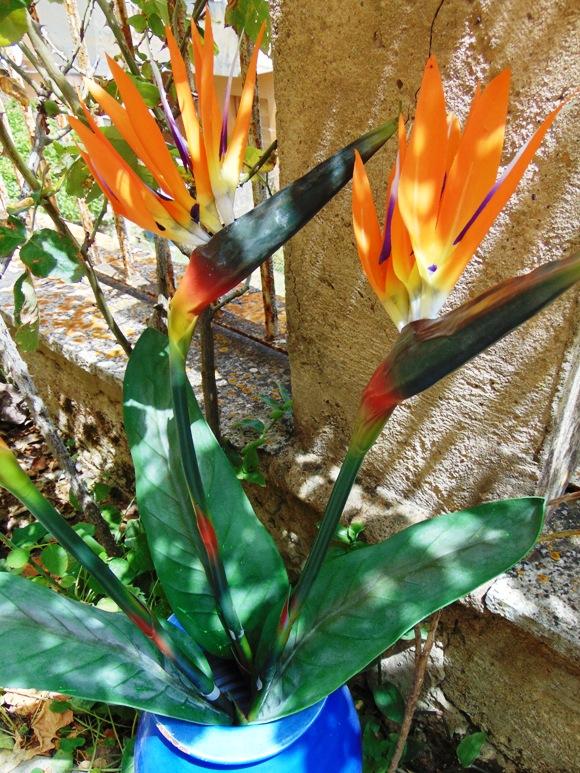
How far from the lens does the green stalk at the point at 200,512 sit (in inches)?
21.1

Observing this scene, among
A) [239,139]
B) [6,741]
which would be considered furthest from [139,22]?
[6,741]

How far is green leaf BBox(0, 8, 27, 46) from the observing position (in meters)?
0.78

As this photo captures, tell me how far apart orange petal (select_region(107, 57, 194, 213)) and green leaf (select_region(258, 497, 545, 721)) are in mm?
438

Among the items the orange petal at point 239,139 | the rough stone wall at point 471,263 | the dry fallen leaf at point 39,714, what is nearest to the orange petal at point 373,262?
the orange petal at point 239,139

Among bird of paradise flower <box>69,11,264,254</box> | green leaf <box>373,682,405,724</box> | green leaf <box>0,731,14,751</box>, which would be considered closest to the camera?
bird of paradise flower <box>69,11,264,254</box>

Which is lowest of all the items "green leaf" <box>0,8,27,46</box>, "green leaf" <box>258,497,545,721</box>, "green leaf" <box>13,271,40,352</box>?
"green leaf" <box>258,497,545,721</box>

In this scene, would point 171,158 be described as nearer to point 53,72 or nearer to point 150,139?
point 150,139

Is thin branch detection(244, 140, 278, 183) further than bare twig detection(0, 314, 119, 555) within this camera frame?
No

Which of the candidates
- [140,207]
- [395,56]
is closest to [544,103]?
[395,56]

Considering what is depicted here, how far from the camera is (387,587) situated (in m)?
0.70

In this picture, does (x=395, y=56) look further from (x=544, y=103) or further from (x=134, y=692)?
(x=134, y=692)

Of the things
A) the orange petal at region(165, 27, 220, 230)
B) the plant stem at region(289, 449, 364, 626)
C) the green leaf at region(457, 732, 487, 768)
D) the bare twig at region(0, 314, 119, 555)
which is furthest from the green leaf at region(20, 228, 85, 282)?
the green leaf at region(457, 732, 487, 768)

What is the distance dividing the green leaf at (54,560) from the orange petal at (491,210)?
40.0 inches

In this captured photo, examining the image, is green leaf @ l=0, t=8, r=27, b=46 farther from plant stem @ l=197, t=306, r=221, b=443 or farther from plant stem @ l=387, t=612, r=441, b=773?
plant stem @ l=387, t=612, r=441, b=773
